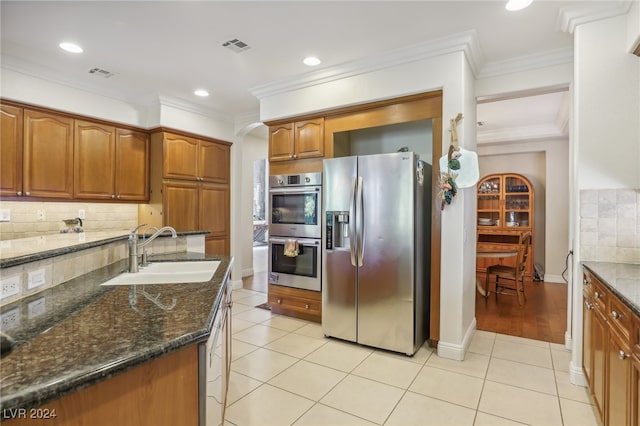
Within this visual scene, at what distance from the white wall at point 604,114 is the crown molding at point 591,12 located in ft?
0.12

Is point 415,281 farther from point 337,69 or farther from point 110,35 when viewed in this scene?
point 110,35

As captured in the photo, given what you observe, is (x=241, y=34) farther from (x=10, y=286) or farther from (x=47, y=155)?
(x=47, y=155)

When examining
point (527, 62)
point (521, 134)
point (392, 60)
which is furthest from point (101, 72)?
point (521, 134)

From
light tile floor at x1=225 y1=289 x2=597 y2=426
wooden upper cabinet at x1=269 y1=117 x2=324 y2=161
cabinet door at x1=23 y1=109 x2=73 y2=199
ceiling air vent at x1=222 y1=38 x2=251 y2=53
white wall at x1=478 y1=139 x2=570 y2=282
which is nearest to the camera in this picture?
light tile floor at x1=225 y1=289 x2=597 y2=426

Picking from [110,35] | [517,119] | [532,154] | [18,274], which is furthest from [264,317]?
[532,154]

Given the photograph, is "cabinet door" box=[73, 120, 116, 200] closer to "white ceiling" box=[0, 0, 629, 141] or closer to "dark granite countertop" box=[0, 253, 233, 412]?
"white ceiling" box=[0, 0, 629, 141]

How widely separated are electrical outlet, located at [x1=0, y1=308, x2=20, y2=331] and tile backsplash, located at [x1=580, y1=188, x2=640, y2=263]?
308 centimetres

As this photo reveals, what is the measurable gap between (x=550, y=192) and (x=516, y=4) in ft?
15.2

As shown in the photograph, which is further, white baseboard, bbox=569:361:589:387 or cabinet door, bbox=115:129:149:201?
cabinet door, bbox=115:129:149:201

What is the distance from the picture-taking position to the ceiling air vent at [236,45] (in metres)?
2.82

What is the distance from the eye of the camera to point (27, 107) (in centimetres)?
335

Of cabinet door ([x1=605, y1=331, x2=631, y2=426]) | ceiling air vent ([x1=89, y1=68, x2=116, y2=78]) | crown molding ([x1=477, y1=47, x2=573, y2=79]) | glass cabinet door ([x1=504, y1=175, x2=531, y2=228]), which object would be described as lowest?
cabinet door ([x1=605, y1=331, x2=631, y2=426])

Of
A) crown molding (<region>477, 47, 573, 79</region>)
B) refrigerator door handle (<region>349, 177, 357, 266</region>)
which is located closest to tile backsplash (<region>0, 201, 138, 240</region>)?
refrigerator door handle (<region>349, 177, 357, 266</region>)

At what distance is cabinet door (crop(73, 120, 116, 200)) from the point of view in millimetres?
3748
